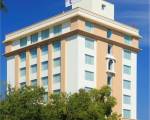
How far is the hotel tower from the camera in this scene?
66.2m

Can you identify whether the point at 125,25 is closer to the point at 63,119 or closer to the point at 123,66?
the point at 123,66

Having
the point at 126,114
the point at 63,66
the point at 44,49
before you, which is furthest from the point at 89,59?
the point at 126,114

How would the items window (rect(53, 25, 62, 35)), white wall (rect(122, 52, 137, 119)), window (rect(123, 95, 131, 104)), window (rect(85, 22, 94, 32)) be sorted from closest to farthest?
window (rect(85, 22, 94, 32)) → window (rect(53, 25, 62, 35)) → window (rect(123, 95, 131, 104)) → white wall (rect(122, 52, 137, 119))

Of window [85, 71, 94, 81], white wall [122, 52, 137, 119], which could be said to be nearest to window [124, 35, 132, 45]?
white wall [122, 52, 137, 119]

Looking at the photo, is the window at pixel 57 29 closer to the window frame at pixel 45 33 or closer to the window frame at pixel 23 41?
the window frame at pixel 45 33

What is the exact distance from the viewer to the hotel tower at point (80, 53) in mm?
66250

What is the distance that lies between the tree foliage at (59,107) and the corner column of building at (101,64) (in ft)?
75.1

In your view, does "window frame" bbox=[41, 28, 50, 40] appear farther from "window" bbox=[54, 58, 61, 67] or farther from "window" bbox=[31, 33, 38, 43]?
"window" bbox=[54, 58, 61, 67]

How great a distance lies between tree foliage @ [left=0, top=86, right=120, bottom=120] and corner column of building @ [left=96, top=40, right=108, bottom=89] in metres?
22.9

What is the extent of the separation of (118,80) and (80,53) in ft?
25.9

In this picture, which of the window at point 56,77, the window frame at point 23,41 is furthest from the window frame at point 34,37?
the window at point 56,77

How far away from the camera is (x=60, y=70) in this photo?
2655 inches

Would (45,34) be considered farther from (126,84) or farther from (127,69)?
(126,84)

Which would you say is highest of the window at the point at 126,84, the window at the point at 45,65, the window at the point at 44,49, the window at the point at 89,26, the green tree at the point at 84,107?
the window at the point at 89,26
